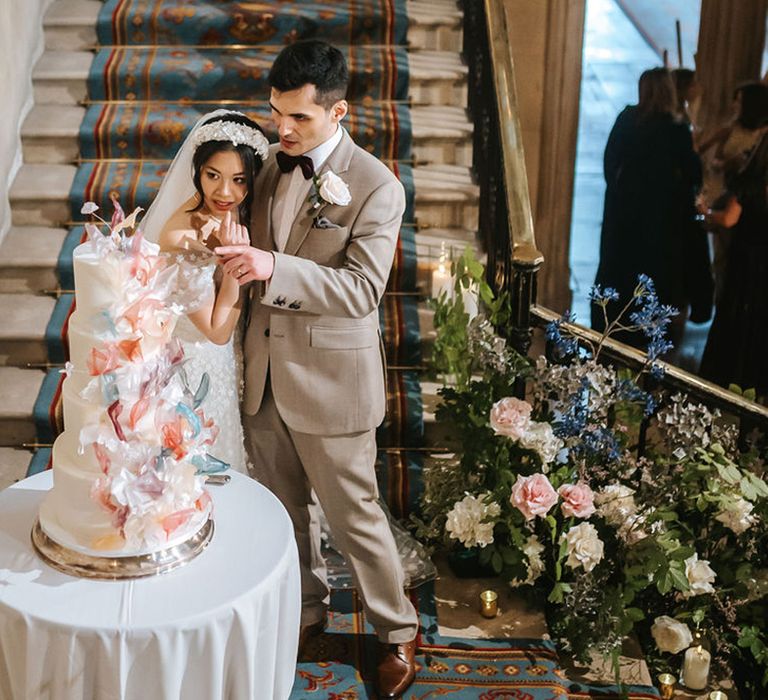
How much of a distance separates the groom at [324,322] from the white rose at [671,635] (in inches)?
34.6

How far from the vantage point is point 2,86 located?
5031mm

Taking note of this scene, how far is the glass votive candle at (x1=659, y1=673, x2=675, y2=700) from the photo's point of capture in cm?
371

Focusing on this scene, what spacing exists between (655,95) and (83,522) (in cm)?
493

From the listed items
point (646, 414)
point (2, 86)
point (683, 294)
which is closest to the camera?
point (646, 414)

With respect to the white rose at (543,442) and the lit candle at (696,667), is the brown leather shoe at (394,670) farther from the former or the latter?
the lit candle at (696,667)

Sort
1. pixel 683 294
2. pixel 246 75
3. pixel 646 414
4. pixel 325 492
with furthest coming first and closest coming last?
pixel 683 294 < pixel 246 75 < pixel 646 414 < pixel 325 492

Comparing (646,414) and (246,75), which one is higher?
(246,75)

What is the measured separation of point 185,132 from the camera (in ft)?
17.1

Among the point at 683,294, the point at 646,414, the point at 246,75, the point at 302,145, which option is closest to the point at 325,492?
the point at 302,145

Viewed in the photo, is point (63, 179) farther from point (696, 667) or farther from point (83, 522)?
point (696, 667)

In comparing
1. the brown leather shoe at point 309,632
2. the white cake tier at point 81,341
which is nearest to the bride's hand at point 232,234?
the white cake tier at point 81,341

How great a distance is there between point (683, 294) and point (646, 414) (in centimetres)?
289

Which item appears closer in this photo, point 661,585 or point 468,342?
point 661,585

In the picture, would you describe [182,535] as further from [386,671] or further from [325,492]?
[386,671]
